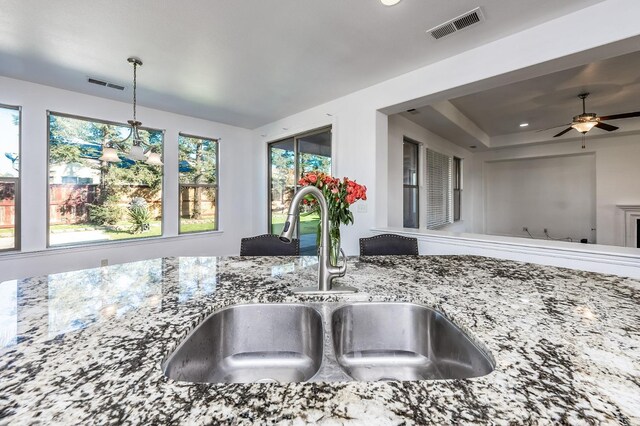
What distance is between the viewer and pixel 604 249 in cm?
189

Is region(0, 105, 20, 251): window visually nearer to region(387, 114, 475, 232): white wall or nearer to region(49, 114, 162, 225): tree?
region(49, 114, 162, 225): tree

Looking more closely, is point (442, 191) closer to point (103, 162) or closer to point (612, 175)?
point (612, 175)

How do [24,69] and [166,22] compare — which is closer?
[166,22]

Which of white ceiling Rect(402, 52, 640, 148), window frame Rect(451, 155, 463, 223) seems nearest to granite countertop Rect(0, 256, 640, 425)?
white ceiling Rect(402, 52, 640, 148)

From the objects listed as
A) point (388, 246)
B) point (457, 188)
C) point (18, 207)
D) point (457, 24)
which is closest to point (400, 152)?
point (457, 24)

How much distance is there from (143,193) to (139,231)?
1.90 feet

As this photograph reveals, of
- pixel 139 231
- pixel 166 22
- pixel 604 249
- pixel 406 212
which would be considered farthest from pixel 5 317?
pixel 406 212

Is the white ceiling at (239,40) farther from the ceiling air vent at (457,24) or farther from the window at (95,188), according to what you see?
the window at (95,188)

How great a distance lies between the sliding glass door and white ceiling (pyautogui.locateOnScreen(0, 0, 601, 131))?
1.00 m

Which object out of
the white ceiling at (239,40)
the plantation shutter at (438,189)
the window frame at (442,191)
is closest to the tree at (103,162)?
the white ceiling at (239,40)

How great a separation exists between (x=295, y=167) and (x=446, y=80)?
8.65 feet

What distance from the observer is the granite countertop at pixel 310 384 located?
1.45 ft

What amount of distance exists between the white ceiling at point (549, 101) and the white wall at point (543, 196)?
1.22m

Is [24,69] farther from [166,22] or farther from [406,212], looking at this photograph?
[406,212]
